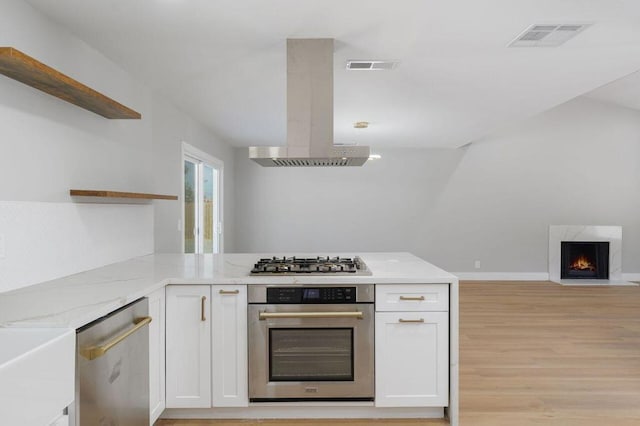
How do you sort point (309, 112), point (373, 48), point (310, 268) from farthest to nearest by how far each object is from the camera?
1. point (373, 48)
2. point (309, 112)
3. point (310, 268)

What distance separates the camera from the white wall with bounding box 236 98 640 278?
779cm

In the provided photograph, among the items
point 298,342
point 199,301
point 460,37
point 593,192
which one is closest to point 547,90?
point 460,37

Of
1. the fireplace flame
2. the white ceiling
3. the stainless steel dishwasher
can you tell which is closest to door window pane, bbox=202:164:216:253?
the white ceiling

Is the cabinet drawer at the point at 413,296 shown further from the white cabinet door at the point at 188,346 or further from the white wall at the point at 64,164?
the white wall at the point at 64,164


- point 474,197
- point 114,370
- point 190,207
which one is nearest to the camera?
point 114,370

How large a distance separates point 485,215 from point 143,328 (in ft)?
22.6

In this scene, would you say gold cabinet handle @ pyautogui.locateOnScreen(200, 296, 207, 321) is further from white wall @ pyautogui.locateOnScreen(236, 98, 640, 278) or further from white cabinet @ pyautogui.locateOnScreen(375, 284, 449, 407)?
white wall @ pyautogui.locateOnScreen(236, 98, 640, 278)

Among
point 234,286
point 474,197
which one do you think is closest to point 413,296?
point 234,286

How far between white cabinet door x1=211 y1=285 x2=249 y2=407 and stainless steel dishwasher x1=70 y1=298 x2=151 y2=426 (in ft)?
1.33

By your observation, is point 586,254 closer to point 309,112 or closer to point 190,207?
point 190,207

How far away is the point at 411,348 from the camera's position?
102 inches

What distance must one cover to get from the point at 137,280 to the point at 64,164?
2.56 ft

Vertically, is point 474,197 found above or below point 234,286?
above

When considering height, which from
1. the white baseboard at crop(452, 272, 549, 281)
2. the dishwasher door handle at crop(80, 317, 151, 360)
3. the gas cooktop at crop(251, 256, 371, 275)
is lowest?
the white baseboard at crop(452, 272, 549, 281)
